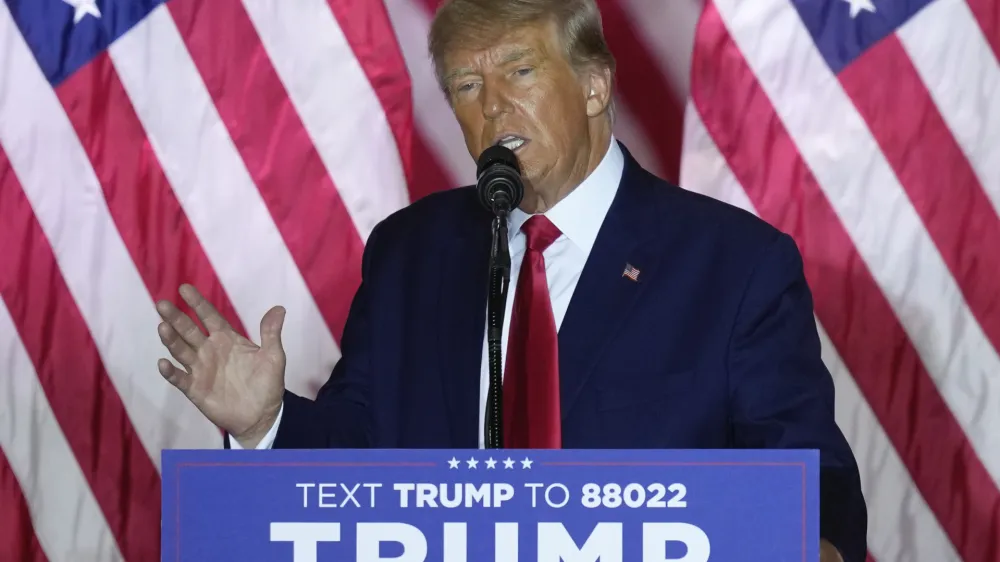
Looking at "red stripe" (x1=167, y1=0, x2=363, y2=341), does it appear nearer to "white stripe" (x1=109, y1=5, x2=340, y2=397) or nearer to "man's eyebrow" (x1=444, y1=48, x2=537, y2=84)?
"white stripe" (x1=109, y1=5, x2=340, y2=397)

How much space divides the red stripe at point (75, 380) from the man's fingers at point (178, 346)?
120cm

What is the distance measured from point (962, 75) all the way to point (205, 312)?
171 cm

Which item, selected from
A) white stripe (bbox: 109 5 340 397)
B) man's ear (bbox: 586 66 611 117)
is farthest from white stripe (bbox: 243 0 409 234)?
man's ear (bbox: 586 66 611 117)

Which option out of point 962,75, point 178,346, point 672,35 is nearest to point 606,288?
point 178,346

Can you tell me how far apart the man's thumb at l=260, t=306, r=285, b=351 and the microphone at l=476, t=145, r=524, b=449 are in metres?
0.30

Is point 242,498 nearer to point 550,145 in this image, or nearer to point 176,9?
point 550,145

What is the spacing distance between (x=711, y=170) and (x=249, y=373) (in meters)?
1.33

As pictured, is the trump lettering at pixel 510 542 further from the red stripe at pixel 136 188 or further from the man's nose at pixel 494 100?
the red stripe at pixel 136 188

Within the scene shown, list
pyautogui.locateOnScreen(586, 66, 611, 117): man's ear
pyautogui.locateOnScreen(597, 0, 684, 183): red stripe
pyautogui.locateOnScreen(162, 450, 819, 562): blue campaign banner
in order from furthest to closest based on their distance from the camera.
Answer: pyautogui.locateOnScreen(597, 0, 684, 183): red stripe → pyautogui.locateOnScreen(586, 66, 611, 117): man's ear → pyautogui.locateOnScreen(162, 450, 819, 562): blue campaign banner

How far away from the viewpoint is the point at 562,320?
1.77 m

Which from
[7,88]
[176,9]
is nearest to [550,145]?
[176,9]

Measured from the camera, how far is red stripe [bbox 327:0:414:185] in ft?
8.67

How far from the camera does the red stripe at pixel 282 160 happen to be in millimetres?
2650

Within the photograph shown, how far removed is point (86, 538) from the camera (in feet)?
8.70
